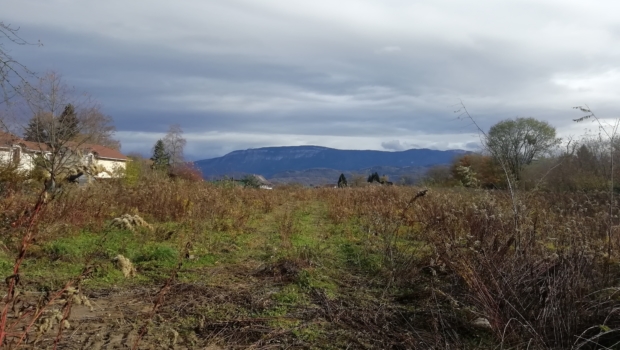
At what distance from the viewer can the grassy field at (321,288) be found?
3842mm

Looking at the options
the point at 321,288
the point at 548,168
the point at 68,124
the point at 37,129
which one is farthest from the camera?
the point at 68,124

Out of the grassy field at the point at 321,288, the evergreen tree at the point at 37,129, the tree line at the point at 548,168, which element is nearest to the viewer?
the grassy field at the point at 321,288

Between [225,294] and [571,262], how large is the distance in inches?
132

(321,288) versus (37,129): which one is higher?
(37,129)

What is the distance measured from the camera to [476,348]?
392cm

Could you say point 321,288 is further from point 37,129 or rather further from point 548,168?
point 37,129

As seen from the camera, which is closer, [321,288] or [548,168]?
[321,288]

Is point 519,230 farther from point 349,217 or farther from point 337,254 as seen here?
point 349,217

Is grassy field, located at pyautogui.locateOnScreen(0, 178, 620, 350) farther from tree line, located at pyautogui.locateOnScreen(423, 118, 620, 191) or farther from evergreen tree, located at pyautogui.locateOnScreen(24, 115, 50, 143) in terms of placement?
evergreen tree, located at pyautogui.locateOnScreen(24, 115, 50, 143)

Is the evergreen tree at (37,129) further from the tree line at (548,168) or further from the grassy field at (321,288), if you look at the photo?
the tree line at (548,168)

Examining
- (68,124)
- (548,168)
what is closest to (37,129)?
(68,124)

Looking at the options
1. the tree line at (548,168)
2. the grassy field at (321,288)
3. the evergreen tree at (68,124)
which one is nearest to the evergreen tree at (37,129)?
the evergreen tree at (68,124)

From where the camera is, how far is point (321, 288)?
18.5 feet

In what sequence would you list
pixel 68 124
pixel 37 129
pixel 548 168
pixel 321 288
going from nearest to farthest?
1. pixel 321 288
2. pixel 548 168
3. pixel 37 129
4. pixel 68 124
